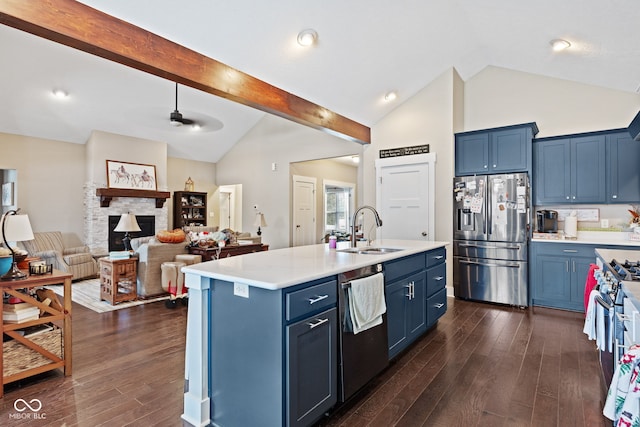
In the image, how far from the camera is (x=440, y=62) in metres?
4.81

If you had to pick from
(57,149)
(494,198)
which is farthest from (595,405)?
(57,149)

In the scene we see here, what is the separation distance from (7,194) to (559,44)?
30.1 feet

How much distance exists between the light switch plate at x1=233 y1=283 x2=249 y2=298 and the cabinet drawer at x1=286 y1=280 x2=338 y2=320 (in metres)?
0.24

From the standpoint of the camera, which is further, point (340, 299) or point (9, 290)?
point (9, 290)

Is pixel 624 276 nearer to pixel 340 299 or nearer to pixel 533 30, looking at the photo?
pixel 340 299

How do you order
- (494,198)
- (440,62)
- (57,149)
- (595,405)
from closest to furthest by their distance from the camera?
1. (595,405)
2. (494,198)
3. (440,62)
4. (57,149)

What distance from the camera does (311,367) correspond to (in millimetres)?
1782

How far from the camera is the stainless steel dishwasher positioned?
202cm

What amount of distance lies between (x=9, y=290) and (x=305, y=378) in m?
2.09

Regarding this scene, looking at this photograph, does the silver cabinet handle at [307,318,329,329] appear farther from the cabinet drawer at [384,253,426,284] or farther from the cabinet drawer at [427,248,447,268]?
the cabinet drawer at [427,248,447,268]

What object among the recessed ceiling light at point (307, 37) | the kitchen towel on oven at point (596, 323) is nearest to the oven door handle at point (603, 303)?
the kitchen towel on oven at point (596, 323)

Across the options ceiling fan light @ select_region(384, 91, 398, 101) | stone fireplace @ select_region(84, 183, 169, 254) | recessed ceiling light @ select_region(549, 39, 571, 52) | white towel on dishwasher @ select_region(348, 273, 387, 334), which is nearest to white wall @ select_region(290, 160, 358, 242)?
ceiling fan light @ select_region(384, 91, 398, 101)

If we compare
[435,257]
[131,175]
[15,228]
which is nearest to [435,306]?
[435,257]

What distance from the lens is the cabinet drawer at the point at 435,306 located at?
3223 mm
